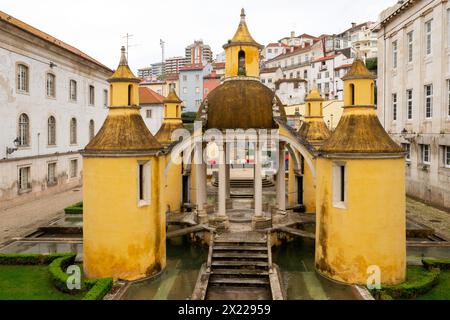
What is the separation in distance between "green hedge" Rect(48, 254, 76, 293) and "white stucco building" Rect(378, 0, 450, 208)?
26.3 m

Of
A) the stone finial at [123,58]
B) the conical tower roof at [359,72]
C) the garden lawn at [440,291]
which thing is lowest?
the garden lawn at [440,291]

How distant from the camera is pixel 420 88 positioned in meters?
32.1

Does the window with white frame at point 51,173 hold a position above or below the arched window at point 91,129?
below

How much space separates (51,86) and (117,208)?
2631 centimetres

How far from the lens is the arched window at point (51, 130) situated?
35.8m

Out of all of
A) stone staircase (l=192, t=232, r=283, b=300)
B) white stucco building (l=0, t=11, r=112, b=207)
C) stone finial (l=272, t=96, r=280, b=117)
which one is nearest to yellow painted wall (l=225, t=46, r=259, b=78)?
stone finial (l=272, t=96, r=280, b=117)

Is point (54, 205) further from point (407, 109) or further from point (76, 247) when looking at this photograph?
point (407, 109)

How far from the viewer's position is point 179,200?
84.8ft

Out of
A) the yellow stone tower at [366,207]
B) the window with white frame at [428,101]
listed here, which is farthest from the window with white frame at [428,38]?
the yellow stone tower at [366,207]

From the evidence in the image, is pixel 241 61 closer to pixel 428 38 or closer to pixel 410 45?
pixel 428 38

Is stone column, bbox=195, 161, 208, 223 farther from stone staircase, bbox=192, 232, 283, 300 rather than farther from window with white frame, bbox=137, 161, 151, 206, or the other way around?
window with white frame, bbox=137, 161, 151, 206

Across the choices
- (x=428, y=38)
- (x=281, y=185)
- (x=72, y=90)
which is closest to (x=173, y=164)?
(x=281, y=185)

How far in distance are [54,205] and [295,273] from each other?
→ 22078mm

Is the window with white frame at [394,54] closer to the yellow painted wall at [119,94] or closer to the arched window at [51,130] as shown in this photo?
the yellow painted wall at [119,94]
